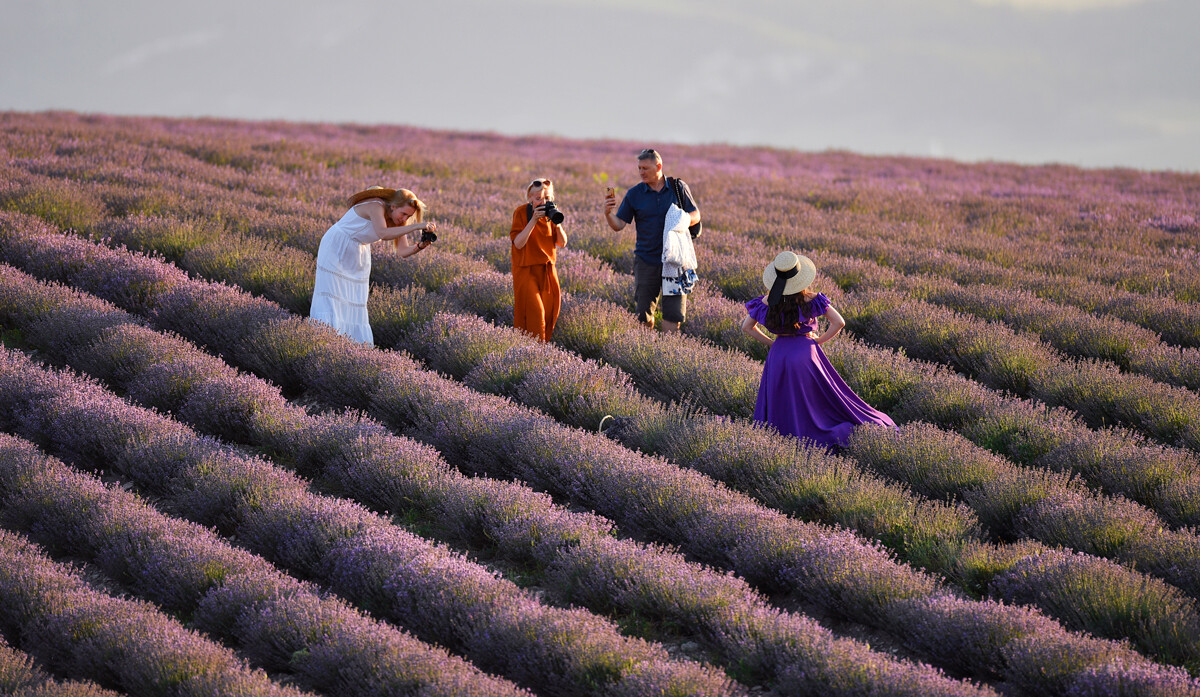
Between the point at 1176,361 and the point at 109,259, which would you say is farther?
the point at 109,259

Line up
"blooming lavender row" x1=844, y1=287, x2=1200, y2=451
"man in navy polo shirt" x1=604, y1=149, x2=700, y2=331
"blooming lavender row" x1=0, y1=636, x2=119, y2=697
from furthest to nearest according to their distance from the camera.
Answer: "man in navy polo shirt" x1=604, y1=149, x2=700, y2=331
"blooming lavender row" x1=844, y1=287, x2=1200, y2=451
"blooming lavender row" x1=0, y1=636, x2=119, y2=697

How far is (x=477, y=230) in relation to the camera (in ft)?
40.2

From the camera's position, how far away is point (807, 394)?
638 centimetres

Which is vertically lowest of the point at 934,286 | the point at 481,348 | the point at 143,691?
the point at 143,691

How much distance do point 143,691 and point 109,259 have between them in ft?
20.8

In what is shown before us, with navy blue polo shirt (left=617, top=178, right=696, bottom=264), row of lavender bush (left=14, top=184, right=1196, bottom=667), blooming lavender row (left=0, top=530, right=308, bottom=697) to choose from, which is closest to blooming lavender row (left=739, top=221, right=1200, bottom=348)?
navy blue polo shirt (left=617, top=178, right=696, bottom=264)

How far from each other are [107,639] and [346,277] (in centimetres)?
409

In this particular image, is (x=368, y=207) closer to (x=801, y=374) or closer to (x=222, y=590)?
(x=801, y=374)

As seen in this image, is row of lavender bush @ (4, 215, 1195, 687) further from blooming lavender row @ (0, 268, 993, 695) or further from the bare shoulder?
the bare shoulder

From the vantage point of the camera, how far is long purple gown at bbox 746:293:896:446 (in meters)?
6.35

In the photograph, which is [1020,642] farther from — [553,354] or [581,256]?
[581,256]

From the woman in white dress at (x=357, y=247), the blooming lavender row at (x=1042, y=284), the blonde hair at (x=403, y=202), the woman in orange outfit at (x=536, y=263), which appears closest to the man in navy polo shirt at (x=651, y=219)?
the woman in orange outfit at (x=536, y=263)

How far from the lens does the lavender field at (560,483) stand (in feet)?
13.0

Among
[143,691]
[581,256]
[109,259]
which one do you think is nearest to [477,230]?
[581,256]
